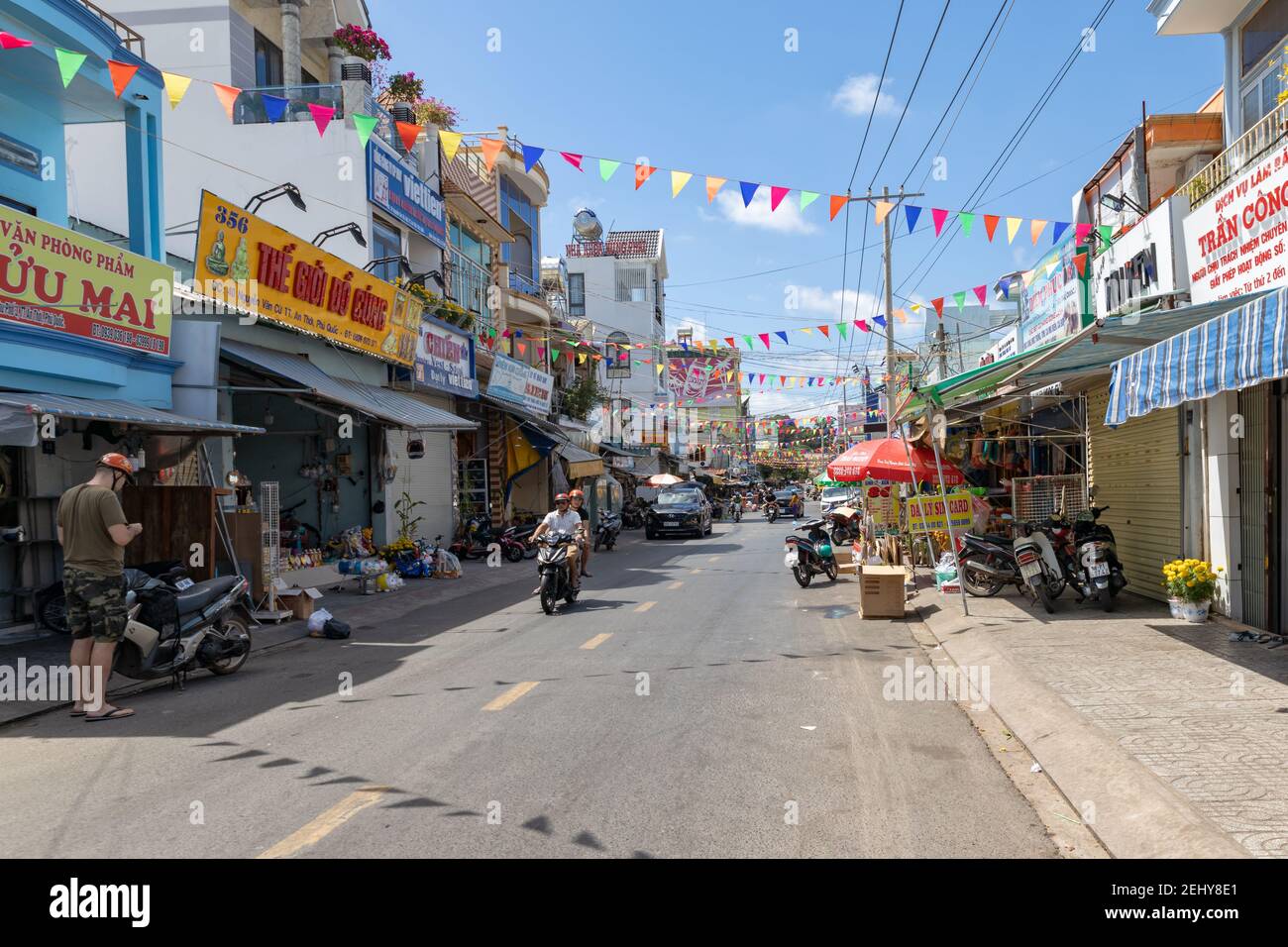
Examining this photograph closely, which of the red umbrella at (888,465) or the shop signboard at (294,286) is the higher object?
the shop signboard at (294,286)

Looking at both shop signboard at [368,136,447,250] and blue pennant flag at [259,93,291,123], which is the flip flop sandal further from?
shop signboard at [368,136,447,250]

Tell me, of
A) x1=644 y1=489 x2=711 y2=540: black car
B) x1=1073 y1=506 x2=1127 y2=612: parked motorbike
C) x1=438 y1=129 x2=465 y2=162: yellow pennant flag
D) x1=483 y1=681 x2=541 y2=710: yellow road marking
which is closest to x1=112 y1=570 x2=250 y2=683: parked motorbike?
x1=483 y1=681 x2=541 y2=710: yellow road marking

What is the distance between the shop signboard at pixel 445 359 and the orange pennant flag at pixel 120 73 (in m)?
9.21

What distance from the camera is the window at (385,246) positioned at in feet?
65.5

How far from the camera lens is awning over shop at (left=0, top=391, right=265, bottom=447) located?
25.0ft

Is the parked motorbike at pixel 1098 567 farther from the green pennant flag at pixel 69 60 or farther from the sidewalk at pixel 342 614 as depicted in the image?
the green pennant flag at pixel 69 60

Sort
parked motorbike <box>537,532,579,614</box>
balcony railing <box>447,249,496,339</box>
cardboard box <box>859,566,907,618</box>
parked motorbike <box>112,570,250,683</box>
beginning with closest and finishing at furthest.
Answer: parked motorbike <box>112,570,250,683</box> < cardboard box <box>859,566,907,618</box> < parked motorbike <box>537,532,579,614</box> < balcony railing <box>447,249,496,339</box>

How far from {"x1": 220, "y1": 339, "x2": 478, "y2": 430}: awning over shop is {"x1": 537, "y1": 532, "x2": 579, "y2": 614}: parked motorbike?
4.14 m

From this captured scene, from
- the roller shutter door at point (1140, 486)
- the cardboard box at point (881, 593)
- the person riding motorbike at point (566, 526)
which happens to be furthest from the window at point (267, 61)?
the roller shutter door at point (1140, 486)

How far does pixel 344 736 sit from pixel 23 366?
6.43 metres

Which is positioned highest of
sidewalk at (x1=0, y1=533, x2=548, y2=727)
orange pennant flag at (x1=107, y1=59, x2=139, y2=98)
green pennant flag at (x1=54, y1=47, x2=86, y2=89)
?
orange pennant flag at (x1=107, y1=59, x2=139, y2=98)

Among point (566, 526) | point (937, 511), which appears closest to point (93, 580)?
point (566, 526)
